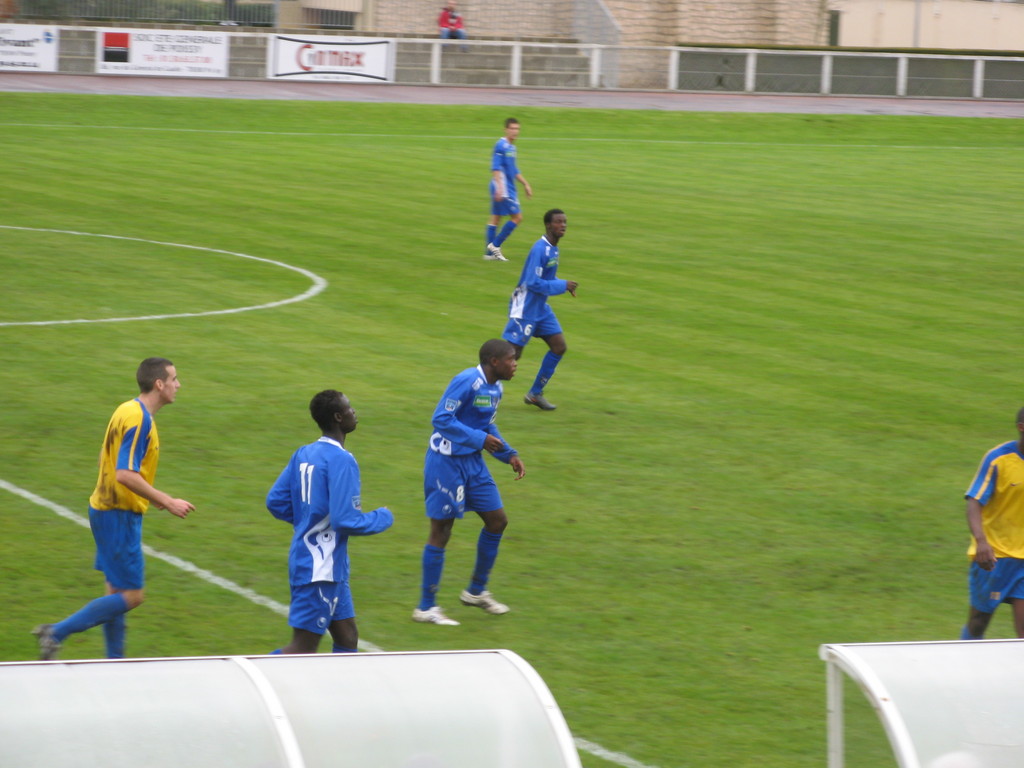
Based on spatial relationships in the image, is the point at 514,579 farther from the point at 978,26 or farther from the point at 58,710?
the point at 978,26

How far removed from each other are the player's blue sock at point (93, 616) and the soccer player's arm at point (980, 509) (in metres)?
5.05

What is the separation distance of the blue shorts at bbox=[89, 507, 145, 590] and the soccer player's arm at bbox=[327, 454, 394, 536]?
1.35 m

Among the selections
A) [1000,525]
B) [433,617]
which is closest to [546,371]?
[433,617]

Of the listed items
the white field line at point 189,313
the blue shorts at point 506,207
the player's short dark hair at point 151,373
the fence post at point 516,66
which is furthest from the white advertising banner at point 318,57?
the player's short dark hair at point 151,373

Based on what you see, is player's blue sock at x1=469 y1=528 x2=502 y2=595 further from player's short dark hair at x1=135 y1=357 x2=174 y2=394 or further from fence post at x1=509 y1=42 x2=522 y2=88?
fence post at x1=509 y1=42 x2=522 y2=88

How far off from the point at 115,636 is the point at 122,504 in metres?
0.87

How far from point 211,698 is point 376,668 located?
65cm

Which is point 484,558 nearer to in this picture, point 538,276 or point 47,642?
point 47,642

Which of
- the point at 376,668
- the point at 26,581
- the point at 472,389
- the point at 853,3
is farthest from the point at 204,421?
the point at 853,3

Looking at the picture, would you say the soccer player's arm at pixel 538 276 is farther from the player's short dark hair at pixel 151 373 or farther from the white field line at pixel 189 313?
the player's short dark hair at pixel 151 373

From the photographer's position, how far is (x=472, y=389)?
9.47 meters

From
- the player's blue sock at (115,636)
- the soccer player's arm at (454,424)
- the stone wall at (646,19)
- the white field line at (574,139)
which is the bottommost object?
the player's blue sock at (115,636)

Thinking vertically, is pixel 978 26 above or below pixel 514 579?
above

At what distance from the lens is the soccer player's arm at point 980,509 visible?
27.0ft
